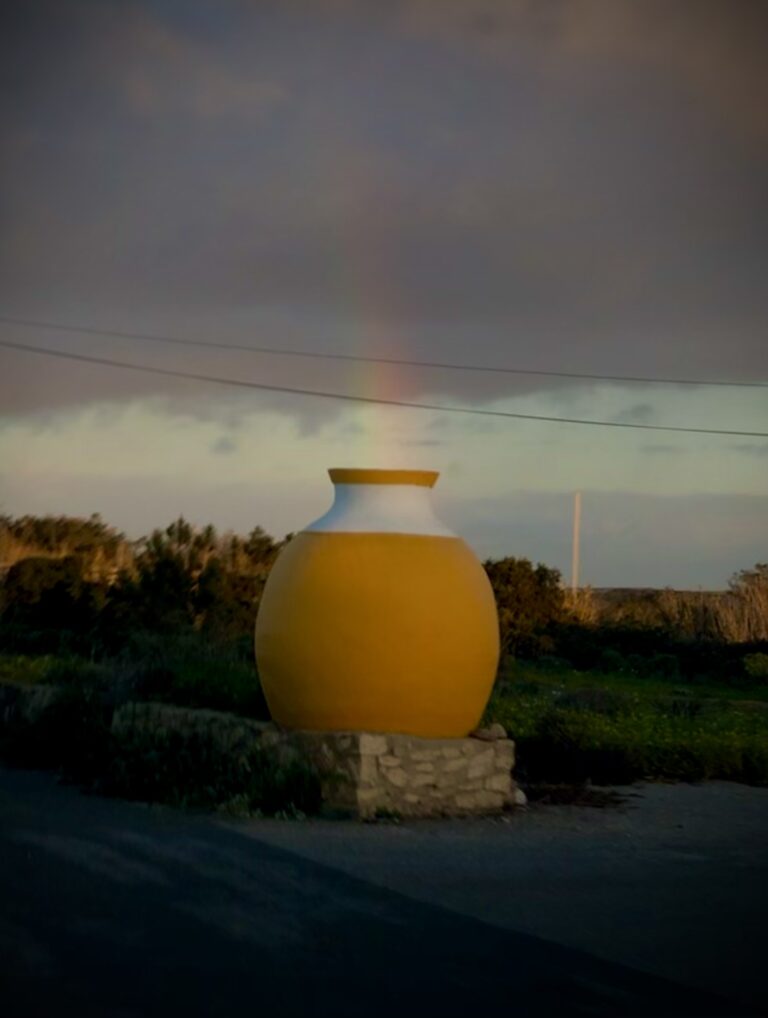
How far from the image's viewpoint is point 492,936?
7734 mm

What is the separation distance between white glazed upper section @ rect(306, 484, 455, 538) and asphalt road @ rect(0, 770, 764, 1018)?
3229mm

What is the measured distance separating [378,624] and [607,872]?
318 centimetres

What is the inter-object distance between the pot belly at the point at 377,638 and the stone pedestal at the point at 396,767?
273 millimetres

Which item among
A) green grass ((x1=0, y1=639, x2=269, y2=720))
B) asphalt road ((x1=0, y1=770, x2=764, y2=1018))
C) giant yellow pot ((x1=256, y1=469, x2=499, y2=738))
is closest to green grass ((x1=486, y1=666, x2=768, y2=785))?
giant yellow pot ((x1=256, y1=469, x2=499, y2=738))

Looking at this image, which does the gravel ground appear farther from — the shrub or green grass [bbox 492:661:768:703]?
the shrub

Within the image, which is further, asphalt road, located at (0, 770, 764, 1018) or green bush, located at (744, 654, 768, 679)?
green bush, located at (744, 654, 768, 679)

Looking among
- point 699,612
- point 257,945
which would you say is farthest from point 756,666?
point 257,945

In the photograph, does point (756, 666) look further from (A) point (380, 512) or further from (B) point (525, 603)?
(A) point (380, 512)

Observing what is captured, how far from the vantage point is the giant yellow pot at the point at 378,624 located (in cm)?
1224

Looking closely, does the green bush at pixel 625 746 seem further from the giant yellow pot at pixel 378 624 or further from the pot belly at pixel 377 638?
the pot belly at pixel 377 638

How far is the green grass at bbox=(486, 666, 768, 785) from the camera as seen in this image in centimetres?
1469

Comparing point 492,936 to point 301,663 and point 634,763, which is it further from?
point 634,763

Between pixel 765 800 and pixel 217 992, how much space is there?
8.27 meters

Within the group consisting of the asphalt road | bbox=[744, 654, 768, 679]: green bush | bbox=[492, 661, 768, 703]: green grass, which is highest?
bbox=[744, 654, 768, 679]: green bush
